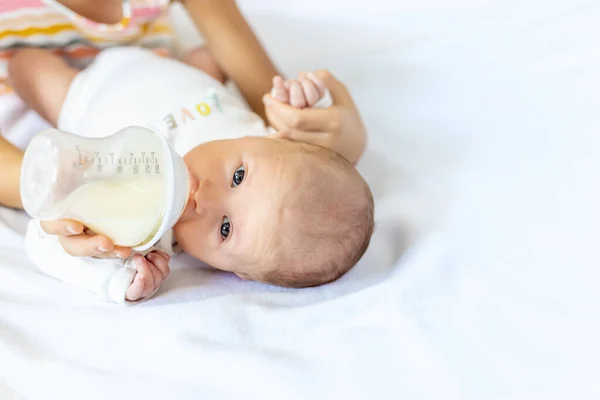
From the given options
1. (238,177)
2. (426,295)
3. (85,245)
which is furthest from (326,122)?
(85,245)

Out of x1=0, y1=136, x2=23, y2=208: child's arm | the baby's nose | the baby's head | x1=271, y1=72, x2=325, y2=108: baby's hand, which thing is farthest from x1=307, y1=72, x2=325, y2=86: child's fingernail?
x1=0, y1=136, x2=23, y2=208: child's arm

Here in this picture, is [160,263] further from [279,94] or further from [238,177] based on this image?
[279,94]

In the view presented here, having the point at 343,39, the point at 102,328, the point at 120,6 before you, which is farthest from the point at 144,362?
the point at 343,39

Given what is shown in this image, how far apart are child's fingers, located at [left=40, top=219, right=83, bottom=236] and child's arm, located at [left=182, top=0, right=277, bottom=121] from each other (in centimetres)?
62

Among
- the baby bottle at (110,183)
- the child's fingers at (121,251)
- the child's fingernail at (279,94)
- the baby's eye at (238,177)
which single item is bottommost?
the child's fingers at (121,251)

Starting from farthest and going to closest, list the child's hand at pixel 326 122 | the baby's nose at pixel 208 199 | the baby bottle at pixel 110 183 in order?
the child's hand at pixel 326 122 < the baby's nose at pixel 208 199 < the baby bottle at pixel 110 183

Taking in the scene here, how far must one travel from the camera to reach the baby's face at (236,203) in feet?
3.08

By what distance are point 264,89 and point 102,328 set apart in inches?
26.3

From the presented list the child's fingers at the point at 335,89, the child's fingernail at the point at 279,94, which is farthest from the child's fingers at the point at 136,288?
the child's fingers at the point at 335,89

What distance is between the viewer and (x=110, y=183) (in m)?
0.79

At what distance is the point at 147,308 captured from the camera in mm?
897

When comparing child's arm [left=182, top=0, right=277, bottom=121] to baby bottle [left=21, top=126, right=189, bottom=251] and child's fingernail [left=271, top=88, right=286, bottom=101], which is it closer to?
child's fingernail [left=271, top=88, right=286, bottom=101]

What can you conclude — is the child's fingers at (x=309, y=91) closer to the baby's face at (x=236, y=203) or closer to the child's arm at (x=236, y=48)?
the baby's face at (x=236, y=203)

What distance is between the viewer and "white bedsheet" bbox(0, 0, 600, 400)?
2.62ft
